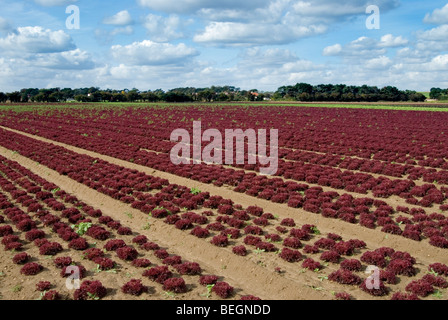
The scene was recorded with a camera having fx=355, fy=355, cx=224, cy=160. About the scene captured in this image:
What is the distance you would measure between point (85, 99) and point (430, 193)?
488 ft

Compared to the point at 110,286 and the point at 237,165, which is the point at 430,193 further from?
the point at 110,286

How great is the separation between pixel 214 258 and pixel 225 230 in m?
1.84

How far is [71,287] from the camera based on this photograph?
971cm

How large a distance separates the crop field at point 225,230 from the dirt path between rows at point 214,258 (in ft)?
0.15

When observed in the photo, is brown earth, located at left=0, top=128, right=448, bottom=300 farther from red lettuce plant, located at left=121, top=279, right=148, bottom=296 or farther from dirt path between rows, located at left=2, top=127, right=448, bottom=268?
red lettuce plant, located at left=121, top=279, right=148, bottom=296

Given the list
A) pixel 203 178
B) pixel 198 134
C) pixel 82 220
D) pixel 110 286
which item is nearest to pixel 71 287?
pixel 110 286

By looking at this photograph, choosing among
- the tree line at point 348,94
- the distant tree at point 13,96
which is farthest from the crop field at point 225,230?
the distant tree at point 13,96

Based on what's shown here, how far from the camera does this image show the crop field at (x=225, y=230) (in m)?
9.82

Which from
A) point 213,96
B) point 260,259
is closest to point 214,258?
point 260,259

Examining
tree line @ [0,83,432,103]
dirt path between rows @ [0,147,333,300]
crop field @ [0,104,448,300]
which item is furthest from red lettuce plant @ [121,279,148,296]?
tree line @ [0,83,432,103]

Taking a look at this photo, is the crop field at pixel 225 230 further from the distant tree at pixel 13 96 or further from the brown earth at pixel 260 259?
the distant tree at pixel 13 96

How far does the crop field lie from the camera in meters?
9.82

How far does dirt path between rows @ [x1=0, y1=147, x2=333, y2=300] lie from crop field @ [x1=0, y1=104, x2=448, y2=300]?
46mm

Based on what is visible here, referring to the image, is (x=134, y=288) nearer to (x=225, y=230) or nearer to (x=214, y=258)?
(x=214, y=258)
